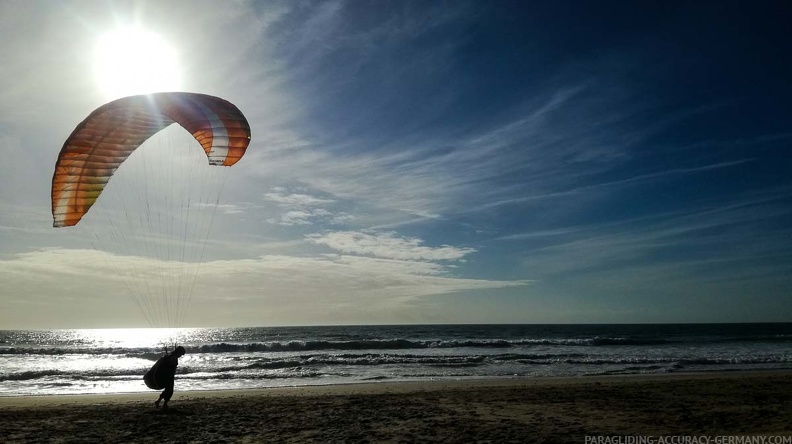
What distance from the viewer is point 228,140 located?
9.32m

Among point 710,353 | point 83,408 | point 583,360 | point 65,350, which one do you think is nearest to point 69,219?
point 83,408

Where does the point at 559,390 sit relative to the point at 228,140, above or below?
below

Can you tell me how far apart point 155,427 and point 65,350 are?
1069 inches

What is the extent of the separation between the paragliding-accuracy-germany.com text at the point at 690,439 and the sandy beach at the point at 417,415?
229 mm

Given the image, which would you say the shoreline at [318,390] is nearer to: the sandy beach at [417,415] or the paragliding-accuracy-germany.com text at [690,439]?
the sandy beach at [417,415]

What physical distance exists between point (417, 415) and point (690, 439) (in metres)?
4.35

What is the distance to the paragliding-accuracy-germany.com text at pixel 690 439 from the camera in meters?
6.52

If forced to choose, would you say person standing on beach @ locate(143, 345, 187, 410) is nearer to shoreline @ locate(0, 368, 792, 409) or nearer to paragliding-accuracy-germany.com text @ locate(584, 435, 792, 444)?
shoreline @ locate(0, 368, 792, 409)

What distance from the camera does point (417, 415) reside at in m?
8.95

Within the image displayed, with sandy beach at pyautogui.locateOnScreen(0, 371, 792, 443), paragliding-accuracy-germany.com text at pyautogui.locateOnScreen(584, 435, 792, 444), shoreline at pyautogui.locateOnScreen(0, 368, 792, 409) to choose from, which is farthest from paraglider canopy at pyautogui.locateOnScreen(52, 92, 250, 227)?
paragliding-accuracy-germany.com text at pyautogui.locateOnScreen(584, 435, 792, 444)

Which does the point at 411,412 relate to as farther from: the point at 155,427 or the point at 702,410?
the point at 702,410

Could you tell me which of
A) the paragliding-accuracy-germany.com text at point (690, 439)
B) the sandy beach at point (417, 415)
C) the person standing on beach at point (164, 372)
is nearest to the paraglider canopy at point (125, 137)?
the person standing on beach at point (164, 372)

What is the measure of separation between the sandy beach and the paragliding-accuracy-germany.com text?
0.75 ft

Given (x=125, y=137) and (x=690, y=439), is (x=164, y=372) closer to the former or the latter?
(x=125, y=137)
